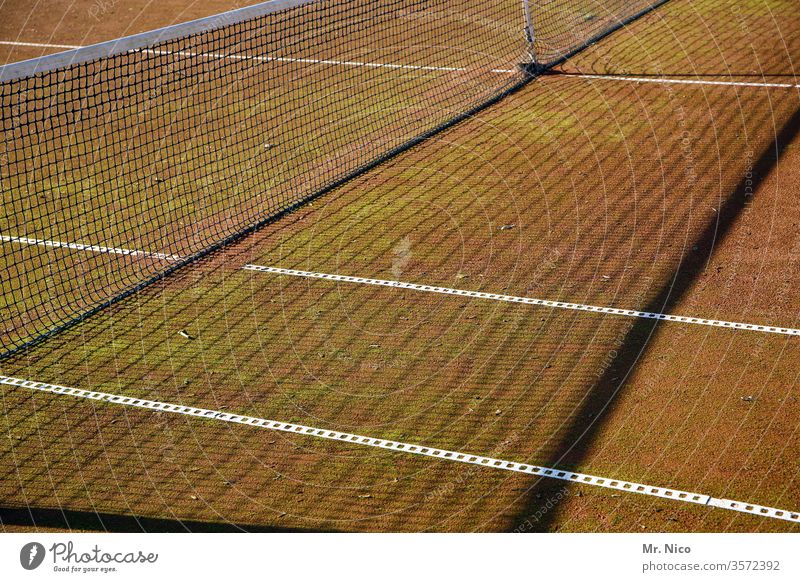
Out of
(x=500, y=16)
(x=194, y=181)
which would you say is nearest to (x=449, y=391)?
(x=194, y=181)

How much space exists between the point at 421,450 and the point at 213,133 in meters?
7.94

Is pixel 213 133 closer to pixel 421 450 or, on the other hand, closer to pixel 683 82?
pixel 683 82

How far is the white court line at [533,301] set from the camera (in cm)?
810

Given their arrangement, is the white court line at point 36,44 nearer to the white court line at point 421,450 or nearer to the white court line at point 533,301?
the white court line at point 533,301

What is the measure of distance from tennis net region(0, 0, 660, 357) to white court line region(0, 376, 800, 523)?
1181 millimetres

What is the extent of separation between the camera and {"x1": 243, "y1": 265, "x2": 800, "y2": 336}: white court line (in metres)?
8.10

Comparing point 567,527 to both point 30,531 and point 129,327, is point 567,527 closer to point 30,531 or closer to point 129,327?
point 30,531

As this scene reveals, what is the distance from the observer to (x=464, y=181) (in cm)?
1131

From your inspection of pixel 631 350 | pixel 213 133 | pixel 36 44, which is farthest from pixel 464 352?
pixel 36 44

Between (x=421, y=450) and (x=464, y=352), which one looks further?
(x=464, y=352)

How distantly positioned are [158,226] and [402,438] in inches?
193
